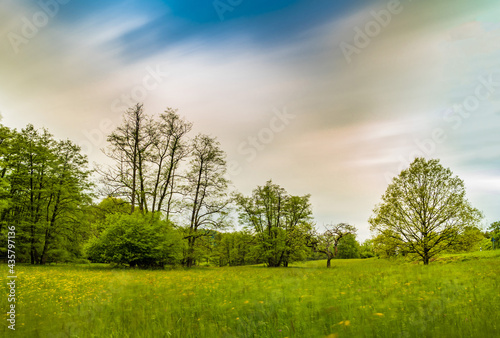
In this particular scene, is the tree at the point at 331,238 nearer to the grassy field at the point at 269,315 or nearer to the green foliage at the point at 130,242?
the green foliage at the point at 130,242

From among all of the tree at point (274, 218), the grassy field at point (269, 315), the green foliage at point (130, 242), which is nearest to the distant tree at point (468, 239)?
the grassy field at point (269, 315)

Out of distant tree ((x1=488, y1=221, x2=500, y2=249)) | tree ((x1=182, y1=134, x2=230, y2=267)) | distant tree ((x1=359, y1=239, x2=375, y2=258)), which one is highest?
tree ((x1=182, y1=134, x2=230, y2=267))

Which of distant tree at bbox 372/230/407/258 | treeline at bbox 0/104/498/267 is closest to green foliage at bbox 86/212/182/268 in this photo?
treeline at bbox 0/104/498/267

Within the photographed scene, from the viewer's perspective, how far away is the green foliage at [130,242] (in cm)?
2312

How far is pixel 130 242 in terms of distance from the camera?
2319 cm

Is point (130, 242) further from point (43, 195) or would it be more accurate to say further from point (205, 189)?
point (43, 195)

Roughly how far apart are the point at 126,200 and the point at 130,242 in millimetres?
6461

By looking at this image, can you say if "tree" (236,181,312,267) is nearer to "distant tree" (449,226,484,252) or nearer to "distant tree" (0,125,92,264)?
"distant tree" (449,226,484,252)

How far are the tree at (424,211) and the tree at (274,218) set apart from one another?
18789 mm

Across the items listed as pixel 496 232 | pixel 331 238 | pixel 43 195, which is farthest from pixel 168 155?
pixel 496 232

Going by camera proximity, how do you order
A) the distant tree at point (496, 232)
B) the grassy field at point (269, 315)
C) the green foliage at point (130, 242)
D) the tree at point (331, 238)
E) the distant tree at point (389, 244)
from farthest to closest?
the distant tree at point (496, 232) < the tree at point (331, 238) < the distant tree at point (389, 244) < the green foliage at point (130, 242) < the grassy field at point (269, 315)

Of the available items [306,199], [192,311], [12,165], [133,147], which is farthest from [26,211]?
[306,199]

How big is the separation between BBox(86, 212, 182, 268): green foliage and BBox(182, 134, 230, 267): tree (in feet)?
20.7

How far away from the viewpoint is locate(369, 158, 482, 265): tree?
76.0ft
